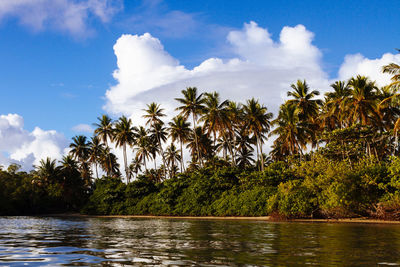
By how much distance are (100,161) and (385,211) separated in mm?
65184

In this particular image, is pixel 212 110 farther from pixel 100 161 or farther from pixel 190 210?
pixel 100 161

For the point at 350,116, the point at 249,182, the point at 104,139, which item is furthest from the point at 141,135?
the point at 350,116

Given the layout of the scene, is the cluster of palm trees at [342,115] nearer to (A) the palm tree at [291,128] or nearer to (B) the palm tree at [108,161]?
(A) the palm tree at [291,128]

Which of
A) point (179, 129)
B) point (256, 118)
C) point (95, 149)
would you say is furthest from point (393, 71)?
point (95, 149)

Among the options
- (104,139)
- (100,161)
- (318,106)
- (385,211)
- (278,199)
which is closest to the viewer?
(385,211)

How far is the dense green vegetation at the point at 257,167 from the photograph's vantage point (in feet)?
96.4

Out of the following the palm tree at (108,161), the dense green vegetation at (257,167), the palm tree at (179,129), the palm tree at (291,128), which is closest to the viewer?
the dense green vegetation at (257,167)

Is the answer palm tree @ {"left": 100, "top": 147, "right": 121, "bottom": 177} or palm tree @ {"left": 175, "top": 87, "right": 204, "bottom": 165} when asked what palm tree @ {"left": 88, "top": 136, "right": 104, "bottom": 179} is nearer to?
palm tree @ {"left": 100, "top": 147, "right": 121, "bottom": 177}

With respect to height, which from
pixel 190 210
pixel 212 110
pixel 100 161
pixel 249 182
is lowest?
pixel 190 210

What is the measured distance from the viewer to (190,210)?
46.3 m

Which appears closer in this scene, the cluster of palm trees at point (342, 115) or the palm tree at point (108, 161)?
the cluster of palm trees at point (342, 115)

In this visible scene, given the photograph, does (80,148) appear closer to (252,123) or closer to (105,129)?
(105,129)

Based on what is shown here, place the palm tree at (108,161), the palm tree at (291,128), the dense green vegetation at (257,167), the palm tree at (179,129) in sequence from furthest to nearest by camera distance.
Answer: the palm tree at (108,161) < the palm tree at (179,129) < the palm tree at (291,128) < the dense green vegetation at (257,167)

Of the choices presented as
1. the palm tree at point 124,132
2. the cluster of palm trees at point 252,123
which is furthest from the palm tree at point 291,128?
the palm tree at point 124,132
